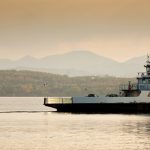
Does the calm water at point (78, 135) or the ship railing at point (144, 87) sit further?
the ship railing at point (144, 87)

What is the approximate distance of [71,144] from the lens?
6925cm

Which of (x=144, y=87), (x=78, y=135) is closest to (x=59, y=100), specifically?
(x=144, y=87)

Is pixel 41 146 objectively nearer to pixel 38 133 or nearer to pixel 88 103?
pixel 38 133

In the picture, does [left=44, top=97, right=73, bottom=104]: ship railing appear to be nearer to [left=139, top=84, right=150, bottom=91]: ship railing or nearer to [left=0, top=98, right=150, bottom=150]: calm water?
[left=139, top=84, right=150, bottom=91]: ship railing

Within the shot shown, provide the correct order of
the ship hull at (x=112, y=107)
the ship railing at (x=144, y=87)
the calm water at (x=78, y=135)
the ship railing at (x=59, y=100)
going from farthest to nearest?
1. the ship railing at (x=59, y=100)
2. the ship railing at (x=144, y=87)
3. the ship hull at (x=112, y=107)
4. the calm water at (x=78, y=135)

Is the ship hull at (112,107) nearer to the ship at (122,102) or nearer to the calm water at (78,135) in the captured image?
the ship at (122,102)

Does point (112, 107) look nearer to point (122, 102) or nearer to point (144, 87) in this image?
point (122, 102)

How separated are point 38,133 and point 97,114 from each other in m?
43.7

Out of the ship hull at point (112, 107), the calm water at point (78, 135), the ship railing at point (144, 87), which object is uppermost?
the ship railing at point (144, 87)

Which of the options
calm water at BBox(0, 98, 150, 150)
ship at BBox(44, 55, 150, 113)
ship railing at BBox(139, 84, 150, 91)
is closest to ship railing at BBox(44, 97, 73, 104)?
ship at BBox(44, 55, 150, 113)

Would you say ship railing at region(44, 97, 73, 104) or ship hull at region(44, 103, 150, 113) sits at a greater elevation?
ship railing at region(44, 97, 73, 104)

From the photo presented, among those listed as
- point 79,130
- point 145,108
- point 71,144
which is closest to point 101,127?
point 79,130

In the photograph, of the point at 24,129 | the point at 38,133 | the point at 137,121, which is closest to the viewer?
the point at 38,133

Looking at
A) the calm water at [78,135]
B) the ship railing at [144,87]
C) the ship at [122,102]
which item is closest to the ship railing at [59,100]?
the ship at [122,102]
